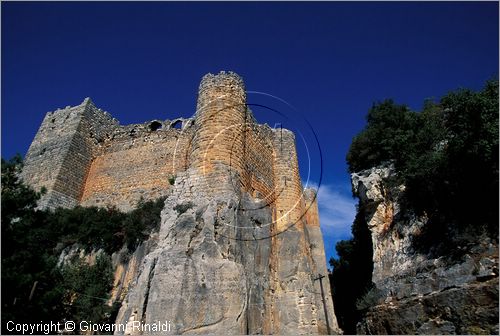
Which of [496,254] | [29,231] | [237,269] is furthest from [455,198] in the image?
[29,231]

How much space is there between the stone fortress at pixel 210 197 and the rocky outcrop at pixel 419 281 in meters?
3.63

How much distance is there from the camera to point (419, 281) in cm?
1017

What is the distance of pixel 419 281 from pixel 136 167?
47.8 ft

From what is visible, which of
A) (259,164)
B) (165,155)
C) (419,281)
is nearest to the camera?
(419,281)

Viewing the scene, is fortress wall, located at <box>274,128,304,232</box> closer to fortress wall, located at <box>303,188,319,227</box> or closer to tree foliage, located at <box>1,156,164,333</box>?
fortress wall, located at <box>303,188,319,227</box>

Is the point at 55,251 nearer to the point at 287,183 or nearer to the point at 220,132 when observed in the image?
the point at 220,132

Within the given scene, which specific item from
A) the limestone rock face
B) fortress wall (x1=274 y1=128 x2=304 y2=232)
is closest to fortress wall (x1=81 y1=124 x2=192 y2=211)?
fortress wall (x1=274 y1=128 x2=304 y2=232)

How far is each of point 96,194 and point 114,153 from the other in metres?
2.56

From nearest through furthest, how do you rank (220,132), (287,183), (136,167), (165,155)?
(220,132) < (287,183) < (165,155) < (136,167)

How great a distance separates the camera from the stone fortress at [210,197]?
1056 cm

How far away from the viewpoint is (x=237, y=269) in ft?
36.5

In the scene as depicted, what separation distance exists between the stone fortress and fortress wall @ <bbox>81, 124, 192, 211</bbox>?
0.06m

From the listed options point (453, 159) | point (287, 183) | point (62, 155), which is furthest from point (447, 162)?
point (62, 155)

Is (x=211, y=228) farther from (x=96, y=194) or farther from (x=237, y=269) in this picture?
A: (x=96, y=194)
